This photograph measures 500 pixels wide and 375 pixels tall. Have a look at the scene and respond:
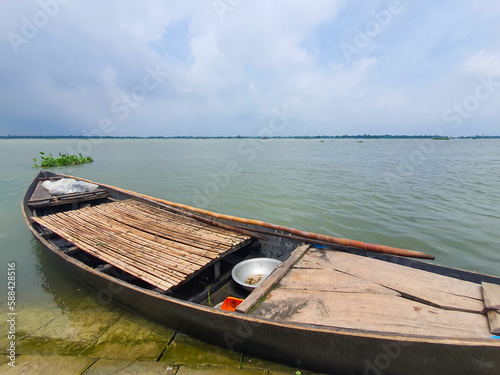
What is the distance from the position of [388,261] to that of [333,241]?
0.77 m

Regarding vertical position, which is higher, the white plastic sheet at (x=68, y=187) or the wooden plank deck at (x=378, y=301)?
the white plastic sheet at (x=68, y=187)

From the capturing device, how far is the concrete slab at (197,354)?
2.71 meters

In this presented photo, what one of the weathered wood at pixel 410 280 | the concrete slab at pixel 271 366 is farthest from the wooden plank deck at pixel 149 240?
the weathered wood at pixel 410 280

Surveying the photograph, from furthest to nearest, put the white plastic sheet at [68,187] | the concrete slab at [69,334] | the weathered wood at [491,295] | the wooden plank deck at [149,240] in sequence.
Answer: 1. the white plastic sheet at [68,187]
2. the wooden plank deck at [149,240]
3. the concrete slab at [69,334]
4. the weathered wood at [491,295]

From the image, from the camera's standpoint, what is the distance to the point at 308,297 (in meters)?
2.54

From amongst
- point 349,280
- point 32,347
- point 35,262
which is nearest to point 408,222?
point 349,280

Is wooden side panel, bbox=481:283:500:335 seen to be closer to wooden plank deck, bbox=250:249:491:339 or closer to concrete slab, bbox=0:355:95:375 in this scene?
wooden plank deck, bbox=250:249:491:339

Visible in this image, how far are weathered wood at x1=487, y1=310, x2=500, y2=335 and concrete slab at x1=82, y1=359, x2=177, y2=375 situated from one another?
3.12 meters

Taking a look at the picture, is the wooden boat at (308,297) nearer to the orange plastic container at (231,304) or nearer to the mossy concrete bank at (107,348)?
the mossy concrete bank at (107,348)

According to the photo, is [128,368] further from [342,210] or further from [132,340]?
[342,210]

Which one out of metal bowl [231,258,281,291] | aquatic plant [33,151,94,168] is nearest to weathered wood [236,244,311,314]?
metal bowl [231,258,281,291]

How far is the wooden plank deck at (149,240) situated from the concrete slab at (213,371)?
3.05 ft

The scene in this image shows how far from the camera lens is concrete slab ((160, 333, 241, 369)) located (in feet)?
8.88

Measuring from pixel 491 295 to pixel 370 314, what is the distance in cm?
126
